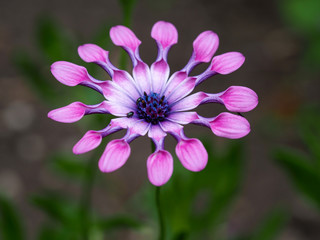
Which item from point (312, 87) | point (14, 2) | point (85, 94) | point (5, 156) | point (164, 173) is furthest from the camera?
point (14, 2)

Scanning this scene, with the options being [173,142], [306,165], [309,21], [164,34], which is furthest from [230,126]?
[309,21]

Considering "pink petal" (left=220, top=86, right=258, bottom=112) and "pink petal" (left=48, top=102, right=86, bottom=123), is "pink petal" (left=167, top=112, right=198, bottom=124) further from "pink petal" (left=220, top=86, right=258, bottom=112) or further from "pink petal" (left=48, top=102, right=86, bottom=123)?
"pink petal" (left=48, top=102, right=86, bottom=123)

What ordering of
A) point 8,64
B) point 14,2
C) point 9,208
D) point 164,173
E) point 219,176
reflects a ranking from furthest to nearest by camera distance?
point 14,2
point 8,64
point 219,176
point 9,208
point 164,173

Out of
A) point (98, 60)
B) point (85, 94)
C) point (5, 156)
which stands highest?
point (98, 60)

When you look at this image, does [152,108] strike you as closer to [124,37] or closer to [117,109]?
[117,109]

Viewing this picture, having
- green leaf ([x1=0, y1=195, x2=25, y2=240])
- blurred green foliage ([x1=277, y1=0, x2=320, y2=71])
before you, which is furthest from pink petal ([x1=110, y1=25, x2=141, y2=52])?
blurred green foliage ([x1=277, y1=0, x2=320, y2=71])

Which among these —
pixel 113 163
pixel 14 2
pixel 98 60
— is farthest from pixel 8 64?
pixel 113 163

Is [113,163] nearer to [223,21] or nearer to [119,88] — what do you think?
[119,88]
